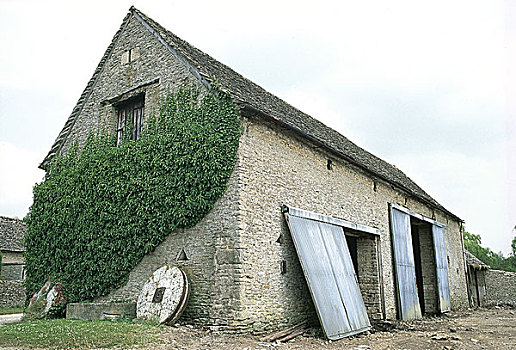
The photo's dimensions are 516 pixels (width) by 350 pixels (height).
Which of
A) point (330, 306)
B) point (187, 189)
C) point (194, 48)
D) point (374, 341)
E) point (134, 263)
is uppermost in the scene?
point (194, 48)

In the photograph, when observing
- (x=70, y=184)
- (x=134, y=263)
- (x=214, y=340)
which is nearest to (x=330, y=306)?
(x=214, y=340)

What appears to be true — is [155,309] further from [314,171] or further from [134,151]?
[314,171]

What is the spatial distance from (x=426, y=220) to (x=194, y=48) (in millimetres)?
12005

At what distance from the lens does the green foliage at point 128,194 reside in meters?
10.0

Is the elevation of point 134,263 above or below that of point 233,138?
below

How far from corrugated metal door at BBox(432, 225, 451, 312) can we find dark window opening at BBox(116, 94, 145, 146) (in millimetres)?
13696

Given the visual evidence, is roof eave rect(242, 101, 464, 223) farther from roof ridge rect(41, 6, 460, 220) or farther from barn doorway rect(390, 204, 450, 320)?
barn doorway rect(390, 204, 450, 320)

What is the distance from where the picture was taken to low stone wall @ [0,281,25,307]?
2074 centimetres

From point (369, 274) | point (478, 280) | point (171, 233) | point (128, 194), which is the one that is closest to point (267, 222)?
point (171, 233)

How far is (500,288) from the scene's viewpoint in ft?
94.9

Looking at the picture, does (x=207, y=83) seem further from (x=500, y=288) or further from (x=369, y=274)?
(x=500, y=288)

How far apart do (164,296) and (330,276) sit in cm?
407

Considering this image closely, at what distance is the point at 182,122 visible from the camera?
10.8 metres

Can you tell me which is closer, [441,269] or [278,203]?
[278,203]
